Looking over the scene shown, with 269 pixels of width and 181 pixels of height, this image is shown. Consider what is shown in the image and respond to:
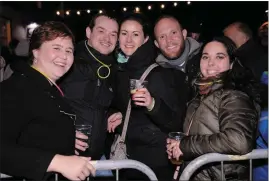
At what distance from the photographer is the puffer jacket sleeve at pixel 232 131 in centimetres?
238

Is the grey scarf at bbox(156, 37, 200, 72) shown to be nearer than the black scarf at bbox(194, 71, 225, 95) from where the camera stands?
No

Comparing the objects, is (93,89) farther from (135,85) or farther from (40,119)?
(40,119)

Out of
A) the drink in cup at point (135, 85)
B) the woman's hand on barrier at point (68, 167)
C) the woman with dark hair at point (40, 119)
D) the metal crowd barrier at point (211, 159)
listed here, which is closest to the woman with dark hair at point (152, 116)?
the drink in cup at point (135, 85)

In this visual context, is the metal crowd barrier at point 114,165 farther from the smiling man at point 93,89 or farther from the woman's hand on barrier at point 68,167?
the smiling man at point 93,89

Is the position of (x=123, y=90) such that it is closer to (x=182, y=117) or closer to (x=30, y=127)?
(x=182, y=117)

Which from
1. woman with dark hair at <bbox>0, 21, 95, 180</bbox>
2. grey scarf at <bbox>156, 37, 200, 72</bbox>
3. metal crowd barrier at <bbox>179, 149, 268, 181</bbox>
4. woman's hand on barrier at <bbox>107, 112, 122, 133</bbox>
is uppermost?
grey scarf at <bbox>156, 37, 200, 72</bbox>

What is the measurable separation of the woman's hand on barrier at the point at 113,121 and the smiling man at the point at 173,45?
86cm

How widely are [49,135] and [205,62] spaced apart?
5.42ft

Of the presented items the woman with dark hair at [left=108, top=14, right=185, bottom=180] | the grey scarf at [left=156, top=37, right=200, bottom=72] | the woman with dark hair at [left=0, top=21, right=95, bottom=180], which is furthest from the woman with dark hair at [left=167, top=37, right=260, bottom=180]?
the woman with dark hair at [left=0, top=21, right=95, bottom=180]

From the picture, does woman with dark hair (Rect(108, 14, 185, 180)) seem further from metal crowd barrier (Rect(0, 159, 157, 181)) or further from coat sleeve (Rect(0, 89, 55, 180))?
coat sleeve (Rect(0, 89, 55, 180))

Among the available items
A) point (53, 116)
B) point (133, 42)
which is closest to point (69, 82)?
point (133, 42)

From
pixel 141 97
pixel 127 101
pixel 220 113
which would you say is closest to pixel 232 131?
pixel 220 113

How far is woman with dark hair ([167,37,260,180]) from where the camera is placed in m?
2.41

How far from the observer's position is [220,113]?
2.54 m
